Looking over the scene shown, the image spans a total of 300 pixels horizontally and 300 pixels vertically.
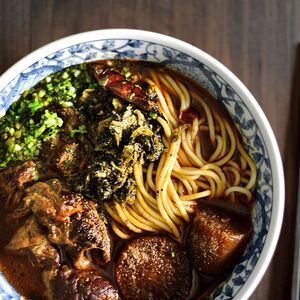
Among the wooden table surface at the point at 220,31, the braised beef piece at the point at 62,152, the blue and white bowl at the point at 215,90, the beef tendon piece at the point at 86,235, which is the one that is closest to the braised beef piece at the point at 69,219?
the beef tendon piece at the point at 86,235

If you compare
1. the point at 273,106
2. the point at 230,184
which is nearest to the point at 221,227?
the point at 230,184

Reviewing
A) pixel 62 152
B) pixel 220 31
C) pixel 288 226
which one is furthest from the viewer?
pixel 220 31

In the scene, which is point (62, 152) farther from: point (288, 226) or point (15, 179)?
point (288, 226)

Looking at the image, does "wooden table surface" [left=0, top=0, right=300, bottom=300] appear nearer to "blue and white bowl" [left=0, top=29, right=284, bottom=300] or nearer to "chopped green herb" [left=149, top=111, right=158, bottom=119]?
"blue and white bowl" [left=0, top=29, right=284, bottom=300]

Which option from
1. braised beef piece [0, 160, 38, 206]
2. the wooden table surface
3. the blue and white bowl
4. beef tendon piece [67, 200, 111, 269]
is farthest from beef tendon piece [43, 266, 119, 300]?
the wooden table surface

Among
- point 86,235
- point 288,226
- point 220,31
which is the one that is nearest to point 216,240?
point 288,226

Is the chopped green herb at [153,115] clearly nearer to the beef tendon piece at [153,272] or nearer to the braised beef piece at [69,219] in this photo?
the braised beef piece at [69,219]
